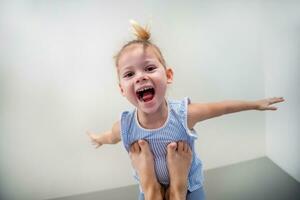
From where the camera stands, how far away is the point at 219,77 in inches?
39.2

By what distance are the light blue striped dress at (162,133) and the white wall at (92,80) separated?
16cm

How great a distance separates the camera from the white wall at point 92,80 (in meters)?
0.93

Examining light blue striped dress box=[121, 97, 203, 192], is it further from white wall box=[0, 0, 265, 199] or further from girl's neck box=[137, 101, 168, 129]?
white wall box=[0, 0, 265, 199]

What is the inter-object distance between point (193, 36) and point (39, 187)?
0.62 metres

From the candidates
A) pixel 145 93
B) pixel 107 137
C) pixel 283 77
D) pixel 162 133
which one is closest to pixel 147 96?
pixel 145 93

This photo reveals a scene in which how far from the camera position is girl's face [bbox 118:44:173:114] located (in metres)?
0.71

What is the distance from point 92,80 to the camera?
956 millimetres

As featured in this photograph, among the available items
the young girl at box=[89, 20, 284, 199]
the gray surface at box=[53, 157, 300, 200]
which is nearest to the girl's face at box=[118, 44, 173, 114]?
the young girl at box=[89, 20, 284, 199]

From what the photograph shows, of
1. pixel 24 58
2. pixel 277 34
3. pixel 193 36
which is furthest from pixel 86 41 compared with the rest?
pixel 277 34

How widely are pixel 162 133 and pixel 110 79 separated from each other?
0.87ft

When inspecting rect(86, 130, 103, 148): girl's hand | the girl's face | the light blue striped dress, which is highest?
the girl's face

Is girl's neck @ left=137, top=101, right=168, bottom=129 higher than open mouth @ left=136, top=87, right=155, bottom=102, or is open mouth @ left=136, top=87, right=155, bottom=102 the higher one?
open mouth @ left=136, top=87, right=155, bottom=102

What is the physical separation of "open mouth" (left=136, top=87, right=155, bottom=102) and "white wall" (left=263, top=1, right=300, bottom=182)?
0.45 meters

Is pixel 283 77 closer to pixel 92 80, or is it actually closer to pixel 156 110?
pixel 156 110
